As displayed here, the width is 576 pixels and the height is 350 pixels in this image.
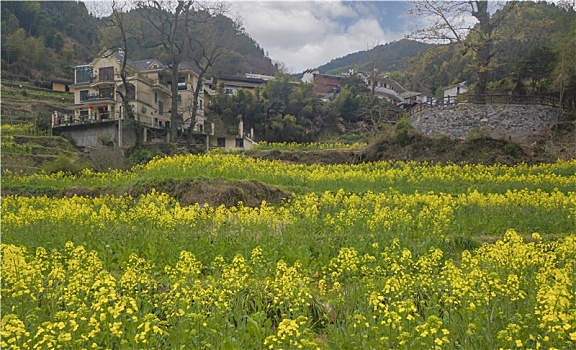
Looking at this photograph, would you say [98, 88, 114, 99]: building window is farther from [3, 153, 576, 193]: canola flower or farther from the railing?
the railing

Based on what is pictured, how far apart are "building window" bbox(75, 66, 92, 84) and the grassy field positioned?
30476 mm

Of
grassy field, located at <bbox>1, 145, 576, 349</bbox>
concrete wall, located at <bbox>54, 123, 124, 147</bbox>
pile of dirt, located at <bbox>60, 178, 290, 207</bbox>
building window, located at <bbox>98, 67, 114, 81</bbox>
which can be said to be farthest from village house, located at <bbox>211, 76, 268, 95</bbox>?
grassy field, located at <bbox>1, 145, 576, 349</bbox>

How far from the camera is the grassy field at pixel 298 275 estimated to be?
3859mm

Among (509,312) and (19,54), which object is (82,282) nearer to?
(509,312)

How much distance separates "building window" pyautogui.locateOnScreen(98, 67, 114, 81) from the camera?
39.9 meters

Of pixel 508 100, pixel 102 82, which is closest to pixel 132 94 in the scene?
pixel 102 82

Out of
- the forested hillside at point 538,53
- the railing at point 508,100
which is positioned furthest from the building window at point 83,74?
the railing at point 508,100

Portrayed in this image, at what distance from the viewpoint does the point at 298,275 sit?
16.6 feet

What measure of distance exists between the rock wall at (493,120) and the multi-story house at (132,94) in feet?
62.3

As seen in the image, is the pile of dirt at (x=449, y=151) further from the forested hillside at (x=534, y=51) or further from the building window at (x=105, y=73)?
the building window at (x=105, y=73)

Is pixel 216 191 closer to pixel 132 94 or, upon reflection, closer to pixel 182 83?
pixel 132 94

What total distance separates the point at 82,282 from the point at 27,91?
54569 millimetres

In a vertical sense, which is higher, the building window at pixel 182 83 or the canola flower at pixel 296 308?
the building window at pixel 182 83

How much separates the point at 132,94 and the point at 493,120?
26.8m
